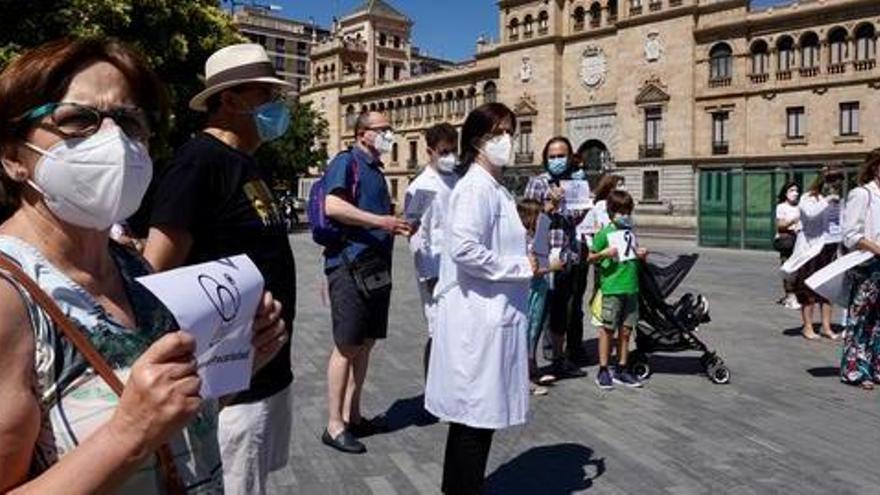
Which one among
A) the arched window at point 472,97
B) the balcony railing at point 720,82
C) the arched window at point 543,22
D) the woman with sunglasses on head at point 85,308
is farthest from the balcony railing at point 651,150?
the woman with sunglasses on head at point 85,308

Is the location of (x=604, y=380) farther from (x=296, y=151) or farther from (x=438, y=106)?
(x=438, y=106)

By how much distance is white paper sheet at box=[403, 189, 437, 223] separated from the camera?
20.0 ft

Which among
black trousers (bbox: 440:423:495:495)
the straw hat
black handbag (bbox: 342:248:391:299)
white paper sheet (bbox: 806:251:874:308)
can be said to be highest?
the straw hat

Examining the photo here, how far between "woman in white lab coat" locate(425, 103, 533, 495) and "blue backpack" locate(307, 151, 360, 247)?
4.21 feet

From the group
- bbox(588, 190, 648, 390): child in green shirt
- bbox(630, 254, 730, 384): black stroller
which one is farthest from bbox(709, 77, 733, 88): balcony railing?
bbox(588, 190, 648, 390): child in green shirt

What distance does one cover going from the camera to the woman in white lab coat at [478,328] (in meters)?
3.87

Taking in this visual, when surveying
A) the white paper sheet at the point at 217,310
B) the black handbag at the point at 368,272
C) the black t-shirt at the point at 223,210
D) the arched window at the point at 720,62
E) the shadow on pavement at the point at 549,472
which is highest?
the arched window at the point at 720,62

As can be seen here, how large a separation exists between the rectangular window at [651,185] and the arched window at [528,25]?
1486 centimetres

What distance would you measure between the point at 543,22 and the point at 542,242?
53898 millimetres

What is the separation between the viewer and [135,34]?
68.4 ft

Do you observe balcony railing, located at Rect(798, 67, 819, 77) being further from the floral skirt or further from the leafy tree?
the floral skirt

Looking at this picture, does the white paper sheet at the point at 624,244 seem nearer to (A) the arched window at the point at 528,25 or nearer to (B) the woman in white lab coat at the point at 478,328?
(B) the woman in white lab coat at the point at 478,328

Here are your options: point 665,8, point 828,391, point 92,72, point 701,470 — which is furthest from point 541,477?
point 665,8

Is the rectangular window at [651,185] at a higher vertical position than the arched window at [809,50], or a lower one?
lower
